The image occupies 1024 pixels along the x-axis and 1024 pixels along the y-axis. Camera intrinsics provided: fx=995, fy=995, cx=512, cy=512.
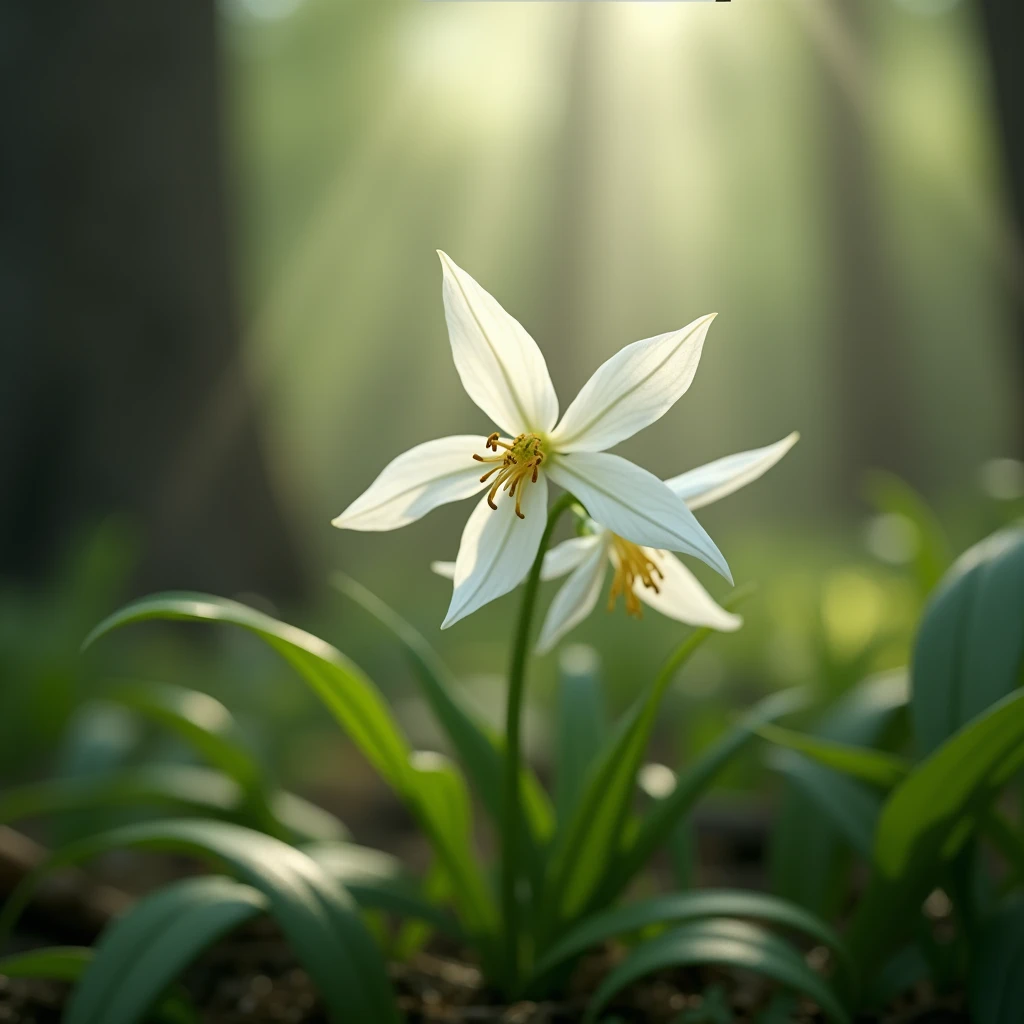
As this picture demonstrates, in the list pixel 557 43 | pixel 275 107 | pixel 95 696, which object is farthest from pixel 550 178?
pixel 95 696

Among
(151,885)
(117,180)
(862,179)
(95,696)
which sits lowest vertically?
(151,885)

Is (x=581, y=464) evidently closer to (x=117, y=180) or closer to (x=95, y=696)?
(x=95, y=696)

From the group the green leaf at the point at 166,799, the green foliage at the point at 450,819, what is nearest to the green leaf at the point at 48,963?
the green foliage at the point at 450,819

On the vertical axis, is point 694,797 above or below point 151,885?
above

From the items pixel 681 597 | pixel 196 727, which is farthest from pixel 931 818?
pixel 196 727

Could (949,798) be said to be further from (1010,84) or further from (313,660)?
(1010,84)
